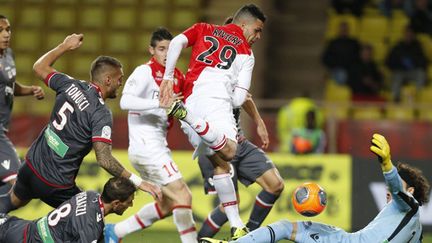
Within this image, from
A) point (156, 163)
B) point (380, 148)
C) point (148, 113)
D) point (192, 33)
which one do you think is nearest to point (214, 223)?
point (156, 163)

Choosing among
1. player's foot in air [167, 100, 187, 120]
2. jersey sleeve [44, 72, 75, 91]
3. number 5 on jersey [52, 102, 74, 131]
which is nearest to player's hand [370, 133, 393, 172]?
player's foot in air [167, 100, 187, 120]

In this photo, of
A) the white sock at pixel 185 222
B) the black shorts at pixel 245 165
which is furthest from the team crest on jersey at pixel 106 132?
the black shorts at pixel 245 165

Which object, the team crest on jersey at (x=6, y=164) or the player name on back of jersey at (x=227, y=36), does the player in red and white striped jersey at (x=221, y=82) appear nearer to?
the player name on back of jersey at (x=227, y=36)

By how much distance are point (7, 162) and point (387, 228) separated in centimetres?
362

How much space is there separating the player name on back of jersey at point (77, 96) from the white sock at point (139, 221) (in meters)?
1.55

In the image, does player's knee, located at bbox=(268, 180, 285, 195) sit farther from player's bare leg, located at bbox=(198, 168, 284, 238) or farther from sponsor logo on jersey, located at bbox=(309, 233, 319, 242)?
sponsor logo on jersey, located at bbox=(309, 233, 319, 242)

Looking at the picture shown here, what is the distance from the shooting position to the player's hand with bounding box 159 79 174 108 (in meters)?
8.55

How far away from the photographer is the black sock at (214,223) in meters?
9.70

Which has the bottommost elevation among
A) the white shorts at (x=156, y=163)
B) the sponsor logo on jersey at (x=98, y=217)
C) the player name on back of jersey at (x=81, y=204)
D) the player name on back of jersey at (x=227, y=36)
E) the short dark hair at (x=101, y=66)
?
the white shorts at (x=156, y=163)

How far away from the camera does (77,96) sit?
331 inches

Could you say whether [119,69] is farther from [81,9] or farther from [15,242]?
[81,9]

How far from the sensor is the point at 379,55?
18.2m

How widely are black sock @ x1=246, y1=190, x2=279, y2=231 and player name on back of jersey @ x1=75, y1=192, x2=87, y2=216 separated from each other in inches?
93.4

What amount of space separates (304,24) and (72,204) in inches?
475
